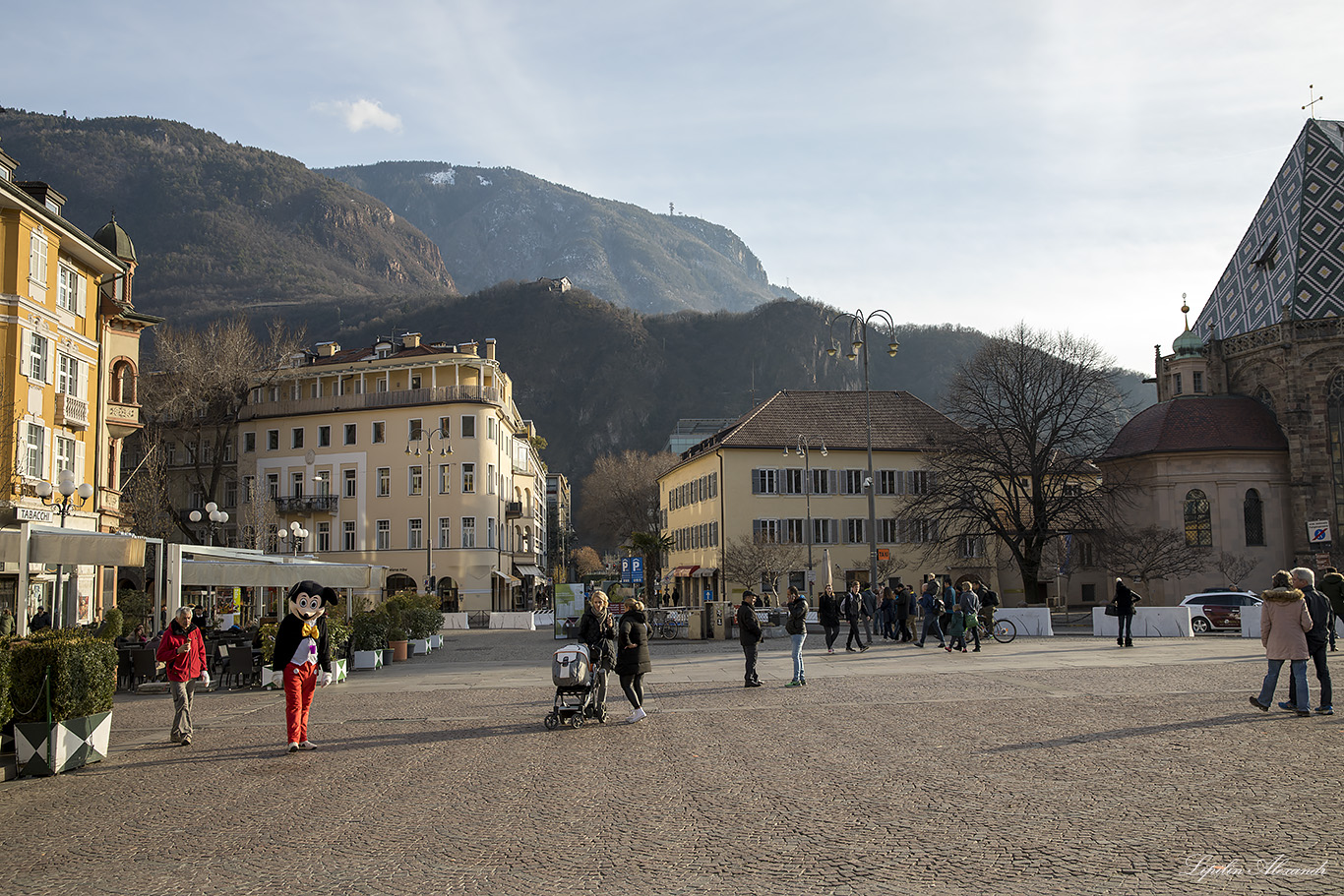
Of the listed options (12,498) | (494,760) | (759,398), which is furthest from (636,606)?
(759,398)

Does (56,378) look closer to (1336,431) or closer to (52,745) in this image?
(52,745)

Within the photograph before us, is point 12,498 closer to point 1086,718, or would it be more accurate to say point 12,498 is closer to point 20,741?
point 20,741

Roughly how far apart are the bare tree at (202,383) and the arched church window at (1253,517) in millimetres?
55939

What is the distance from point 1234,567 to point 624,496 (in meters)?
53.9

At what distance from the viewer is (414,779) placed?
386 inches

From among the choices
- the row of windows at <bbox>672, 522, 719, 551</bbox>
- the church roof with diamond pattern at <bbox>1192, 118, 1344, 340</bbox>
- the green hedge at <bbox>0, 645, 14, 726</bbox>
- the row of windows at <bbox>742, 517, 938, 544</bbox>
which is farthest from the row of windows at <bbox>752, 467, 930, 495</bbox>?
the green hedge at <bbox>0, 645, 14, 726</bbox>

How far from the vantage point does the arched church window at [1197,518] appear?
57.5 meters

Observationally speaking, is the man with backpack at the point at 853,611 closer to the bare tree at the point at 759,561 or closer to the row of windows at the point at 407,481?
the bare tree at the point at 759,561

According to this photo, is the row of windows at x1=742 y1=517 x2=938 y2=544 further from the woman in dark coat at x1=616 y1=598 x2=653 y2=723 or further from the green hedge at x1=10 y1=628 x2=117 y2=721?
the green hedge at x1=10 y1=628 x2=117 y2=721

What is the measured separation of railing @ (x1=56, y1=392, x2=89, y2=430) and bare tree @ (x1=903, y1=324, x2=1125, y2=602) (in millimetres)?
32599

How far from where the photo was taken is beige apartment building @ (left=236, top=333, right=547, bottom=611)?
63594 millimetres

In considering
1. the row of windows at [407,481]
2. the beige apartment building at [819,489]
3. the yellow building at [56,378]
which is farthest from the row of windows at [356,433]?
the yellow building at [56,378]

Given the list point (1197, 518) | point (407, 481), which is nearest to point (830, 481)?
point (1197, 518)

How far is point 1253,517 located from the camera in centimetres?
5809
